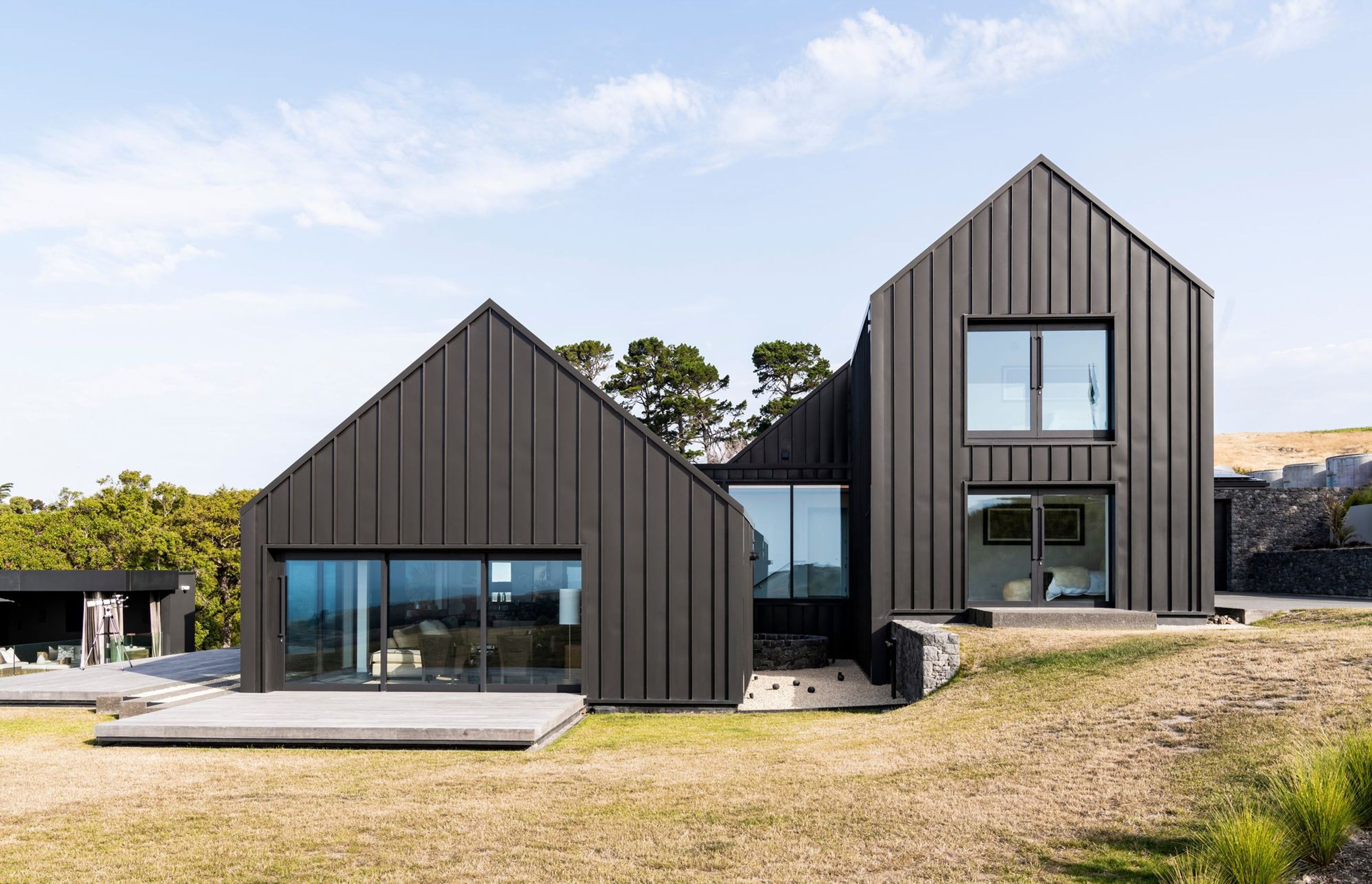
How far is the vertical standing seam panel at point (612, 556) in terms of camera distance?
11.8 meters

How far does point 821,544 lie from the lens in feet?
58.7

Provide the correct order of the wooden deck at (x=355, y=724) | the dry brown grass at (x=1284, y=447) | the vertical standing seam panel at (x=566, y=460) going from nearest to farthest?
the wooden deck at (x=355, y=724) < the vertical standing seam panel at (x=566, y=460) < the dry brown grass at (x=1284, y=447)

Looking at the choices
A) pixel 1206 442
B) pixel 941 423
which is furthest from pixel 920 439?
pixel 1206 442

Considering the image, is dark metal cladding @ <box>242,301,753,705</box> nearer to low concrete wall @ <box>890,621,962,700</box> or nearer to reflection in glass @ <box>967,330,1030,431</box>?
low concrete wall @ <box>890,621,962,700</box>

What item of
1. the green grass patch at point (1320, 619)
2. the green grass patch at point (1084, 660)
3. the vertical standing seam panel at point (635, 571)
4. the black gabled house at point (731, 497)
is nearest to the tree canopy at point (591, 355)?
the black gabled house at point (731, 497)

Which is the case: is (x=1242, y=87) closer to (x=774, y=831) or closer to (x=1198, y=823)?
(x=1198, y=823)

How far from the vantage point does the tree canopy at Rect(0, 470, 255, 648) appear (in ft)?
109

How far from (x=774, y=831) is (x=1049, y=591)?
30.4 ft

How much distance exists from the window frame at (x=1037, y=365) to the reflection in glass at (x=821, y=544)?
4700mm

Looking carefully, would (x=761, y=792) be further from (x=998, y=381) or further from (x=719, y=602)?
(x=998, y=381)

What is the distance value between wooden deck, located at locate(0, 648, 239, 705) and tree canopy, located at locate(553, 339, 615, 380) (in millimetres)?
27730

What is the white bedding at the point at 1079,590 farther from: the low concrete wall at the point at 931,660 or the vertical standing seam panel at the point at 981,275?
the vertical standing seam panel at the point at 981,275

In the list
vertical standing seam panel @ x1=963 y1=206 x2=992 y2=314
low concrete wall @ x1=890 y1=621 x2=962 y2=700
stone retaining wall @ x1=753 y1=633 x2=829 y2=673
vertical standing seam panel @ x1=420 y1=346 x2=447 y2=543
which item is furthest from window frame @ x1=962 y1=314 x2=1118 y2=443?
vertical standing seam panel @ x1=420 y1=346 x2=447 y2=543

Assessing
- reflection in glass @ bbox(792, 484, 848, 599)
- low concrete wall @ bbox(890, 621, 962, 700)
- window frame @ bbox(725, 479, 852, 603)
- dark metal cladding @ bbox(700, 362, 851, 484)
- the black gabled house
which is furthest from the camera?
dark metal cladding @ bbox(700, 362, 851, 484)
